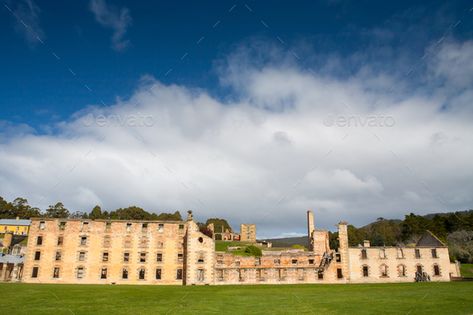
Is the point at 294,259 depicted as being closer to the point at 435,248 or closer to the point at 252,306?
the point at 435,248

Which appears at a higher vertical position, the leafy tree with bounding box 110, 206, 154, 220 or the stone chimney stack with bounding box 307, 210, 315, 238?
the leafy tree with bounding box 110, 206, 154, 220

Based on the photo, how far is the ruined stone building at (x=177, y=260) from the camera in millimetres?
52969

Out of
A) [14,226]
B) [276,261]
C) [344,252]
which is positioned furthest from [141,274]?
[14,226]

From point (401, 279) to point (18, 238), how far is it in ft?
278

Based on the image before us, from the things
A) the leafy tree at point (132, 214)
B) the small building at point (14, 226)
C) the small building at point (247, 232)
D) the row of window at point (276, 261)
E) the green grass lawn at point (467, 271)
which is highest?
the leafy tree at point (132, 214)

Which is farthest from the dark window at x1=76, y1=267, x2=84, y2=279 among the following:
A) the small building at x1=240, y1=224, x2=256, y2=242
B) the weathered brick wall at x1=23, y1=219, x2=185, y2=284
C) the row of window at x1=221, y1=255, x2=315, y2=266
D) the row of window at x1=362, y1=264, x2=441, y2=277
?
the small building at x1=240, y1=224, x2=256, y2=242

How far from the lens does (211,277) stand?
53656 mm

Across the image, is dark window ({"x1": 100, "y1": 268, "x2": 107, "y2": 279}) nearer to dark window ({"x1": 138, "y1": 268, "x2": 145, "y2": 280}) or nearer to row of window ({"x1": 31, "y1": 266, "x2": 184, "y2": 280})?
row of window ({"x1": 31, "y1": 266, "x2": 184, "y2": 280})

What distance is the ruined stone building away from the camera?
52969mm

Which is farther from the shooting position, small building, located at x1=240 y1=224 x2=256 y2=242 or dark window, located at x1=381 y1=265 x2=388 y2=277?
small building, located at x1=240 y1=224 x2=256 y2=242

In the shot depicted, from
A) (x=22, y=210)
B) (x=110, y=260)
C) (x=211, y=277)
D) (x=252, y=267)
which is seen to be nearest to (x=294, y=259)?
(x=252, y=267)

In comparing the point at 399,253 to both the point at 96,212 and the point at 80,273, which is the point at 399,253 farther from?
the point at 96,212

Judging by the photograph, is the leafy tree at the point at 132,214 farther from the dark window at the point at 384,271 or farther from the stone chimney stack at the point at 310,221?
the dark window at the point at 384,271

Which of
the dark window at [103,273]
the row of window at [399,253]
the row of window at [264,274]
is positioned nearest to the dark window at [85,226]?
the dark window at [103,273]
